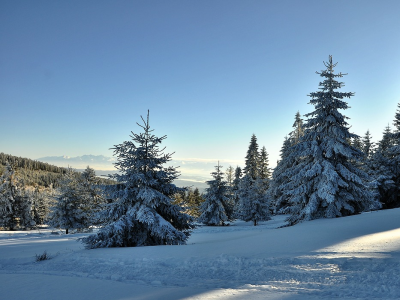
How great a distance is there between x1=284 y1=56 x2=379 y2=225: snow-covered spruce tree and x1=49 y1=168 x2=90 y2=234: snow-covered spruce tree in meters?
20.0

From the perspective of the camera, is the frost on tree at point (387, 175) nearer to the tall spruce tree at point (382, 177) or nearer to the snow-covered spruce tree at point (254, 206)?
the tall spruce tree at point (382, 177)

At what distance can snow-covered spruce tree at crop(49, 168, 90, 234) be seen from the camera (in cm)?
2317

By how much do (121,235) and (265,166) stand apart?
137ft

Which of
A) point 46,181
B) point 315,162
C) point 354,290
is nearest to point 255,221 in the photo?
point 315,162

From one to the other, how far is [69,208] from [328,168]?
75.7 ft

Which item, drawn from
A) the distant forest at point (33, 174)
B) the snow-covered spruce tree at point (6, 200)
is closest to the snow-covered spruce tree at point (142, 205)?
the snow-covered spruce tree at point (6, 200)

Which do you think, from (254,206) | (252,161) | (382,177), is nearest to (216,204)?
(254,206)

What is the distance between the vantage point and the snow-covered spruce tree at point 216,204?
30.8m

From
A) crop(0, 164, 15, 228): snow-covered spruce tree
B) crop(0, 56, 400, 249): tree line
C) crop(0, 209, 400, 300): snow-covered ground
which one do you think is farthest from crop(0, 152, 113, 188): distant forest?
crop(0, 209, 400, 300): snow-covered ground

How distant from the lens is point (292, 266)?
649cm

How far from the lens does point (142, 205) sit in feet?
36.2

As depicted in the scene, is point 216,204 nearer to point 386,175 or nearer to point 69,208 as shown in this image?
point 69,208

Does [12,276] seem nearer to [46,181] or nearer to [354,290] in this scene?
[354,290]

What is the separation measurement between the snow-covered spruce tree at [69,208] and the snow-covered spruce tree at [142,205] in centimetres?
1403
